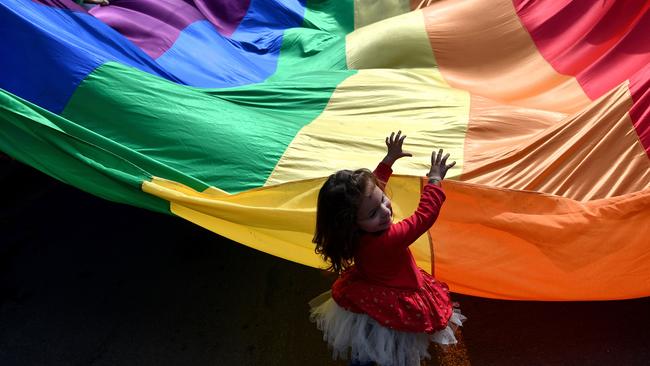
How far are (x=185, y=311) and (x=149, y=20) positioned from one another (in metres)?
1.86

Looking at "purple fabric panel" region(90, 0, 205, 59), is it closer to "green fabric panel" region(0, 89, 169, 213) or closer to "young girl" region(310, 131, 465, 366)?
"green fabric panel" region(0, 89, 169, 213)

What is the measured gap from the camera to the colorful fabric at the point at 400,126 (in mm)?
1882

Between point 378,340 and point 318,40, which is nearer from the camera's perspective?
point 378,340

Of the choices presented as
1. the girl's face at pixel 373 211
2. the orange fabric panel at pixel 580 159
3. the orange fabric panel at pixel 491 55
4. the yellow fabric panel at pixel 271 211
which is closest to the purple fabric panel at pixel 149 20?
the yellow fabric panel at pixel 271 211

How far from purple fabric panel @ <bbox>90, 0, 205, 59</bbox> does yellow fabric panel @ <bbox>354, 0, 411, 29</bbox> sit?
4.15 feet

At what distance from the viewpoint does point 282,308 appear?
248 cm

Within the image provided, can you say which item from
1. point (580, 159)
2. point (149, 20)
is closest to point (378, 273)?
point (580, 159)

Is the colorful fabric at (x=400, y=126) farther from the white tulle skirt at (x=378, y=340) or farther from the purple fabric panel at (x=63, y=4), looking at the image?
the white tulle skirt at (x=378, y=340)

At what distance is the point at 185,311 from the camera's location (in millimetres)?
2537

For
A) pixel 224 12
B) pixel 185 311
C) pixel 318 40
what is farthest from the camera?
pixel 224 12

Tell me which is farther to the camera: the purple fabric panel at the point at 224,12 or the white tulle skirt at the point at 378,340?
the purple fabric panel at the point at 224,12

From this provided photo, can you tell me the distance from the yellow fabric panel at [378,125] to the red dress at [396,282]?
0.58 meters

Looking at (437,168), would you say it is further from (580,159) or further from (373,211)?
(580,159)

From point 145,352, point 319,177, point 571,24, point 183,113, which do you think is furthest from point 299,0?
point 145,352
